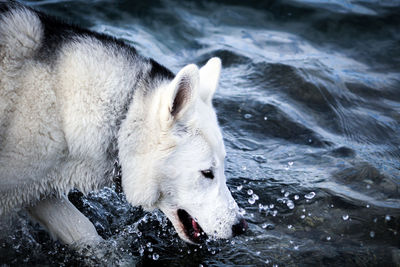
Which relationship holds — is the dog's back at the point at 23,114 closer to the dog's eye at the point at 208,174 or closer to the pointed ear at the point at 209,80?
the dog's eye at the point at 208,174

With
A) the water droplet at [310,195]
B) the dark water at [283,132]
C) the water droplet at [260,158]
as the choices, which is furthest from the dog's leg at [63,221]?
the water droplet at [260,158]

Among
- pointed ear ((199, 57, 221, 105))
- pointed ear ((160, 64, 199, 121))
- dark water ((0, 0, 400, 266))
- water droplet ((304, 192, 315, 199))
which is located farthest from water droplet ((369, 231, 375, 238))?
pointed ear ((160, 64, 199, 121))

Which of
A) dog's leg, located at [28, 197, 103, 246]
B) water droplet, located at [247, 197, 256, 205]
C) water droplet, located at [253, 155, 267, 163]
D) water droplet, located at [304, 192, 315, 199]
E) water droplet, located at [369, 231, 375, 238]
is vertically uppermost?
dog's leg, located at [28, 197, 103, 246]

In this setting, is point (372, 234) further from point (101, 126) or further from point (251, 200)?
point (101, 126)

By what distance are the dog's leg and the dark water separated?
107 mm

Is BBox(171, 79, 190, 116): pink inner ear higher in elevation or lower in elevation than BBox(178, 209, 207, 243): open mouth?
higher

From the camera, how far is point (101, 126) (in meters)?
3.63

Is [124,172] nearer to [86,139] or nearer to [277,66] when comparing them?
[86,139]

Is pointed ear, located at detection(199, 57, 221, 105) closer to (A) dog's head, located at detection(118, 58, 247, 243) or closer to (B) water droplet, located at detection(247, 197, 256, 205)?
(A) dog's head, located at detection(118, 58, 247, 243)

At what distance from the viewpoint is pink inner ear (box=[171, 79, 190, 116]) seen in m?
3.37

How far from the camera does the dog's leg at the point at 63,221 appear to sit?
4.12m

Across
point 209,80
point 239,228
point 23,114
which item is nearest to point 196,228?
point 239,228

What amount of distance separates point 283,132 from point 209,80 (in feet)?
9.61

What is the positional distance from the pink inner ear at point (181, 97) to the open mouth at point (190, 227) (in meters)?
0.96
